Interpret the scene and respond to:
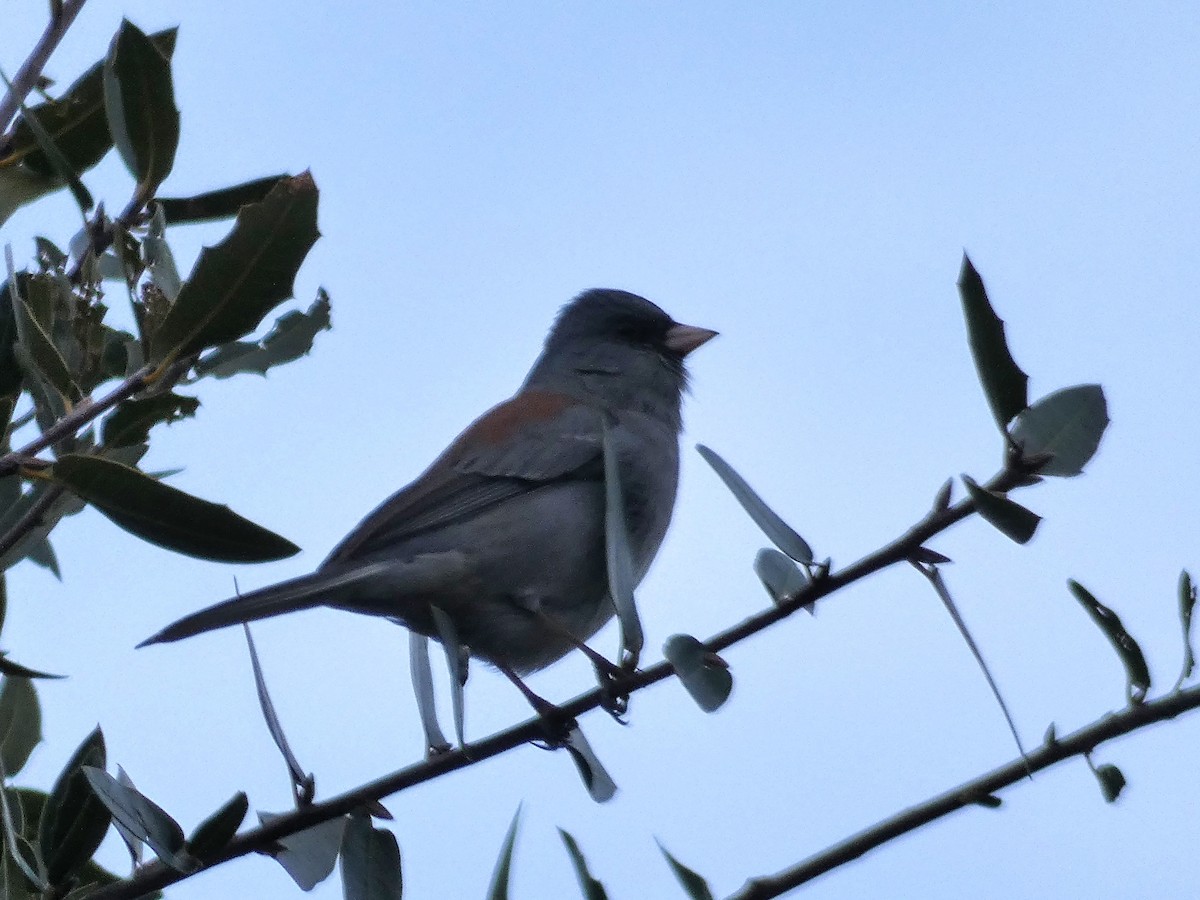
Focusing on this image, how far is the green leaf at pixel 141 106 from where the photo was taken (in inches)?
72.8

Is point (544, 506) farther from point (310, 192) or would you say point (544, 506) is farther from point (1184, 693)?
point (1184, 693)

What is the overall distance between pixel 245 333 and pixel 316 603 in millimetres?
1094

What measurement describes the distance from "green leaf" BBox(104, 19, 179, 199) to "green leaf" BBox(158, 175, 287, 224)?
0.73 feet

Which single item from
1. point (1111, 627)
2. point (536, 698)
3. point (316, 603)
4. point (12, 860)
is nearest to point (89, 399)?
point (12, 860)

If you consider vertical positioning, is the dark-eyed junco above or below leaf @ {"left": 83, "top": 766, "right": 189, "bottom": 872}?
above

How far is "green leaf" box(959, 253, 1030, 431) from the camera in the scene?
1367 millimetres

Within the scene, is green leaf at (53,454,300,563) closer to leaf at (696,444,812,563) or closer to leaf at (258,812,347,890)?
leaf at (258,812,347,890)

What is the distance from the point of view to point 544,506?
3314mm

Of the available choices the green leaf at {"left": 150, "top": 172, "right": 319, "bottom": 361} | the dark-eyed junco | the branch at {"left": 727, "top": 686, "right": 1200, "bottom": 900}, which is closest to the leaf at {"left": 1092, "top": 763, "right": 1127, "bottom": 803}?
the branch at {"left": 727, "top": 686, "right": 1200, "bottom": 900}

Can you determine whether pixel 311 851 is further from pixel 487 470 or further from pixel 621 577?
pixel 487 470

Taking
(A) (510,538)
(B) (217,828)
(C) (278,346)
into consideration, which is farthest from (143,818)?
(A) (510,538)

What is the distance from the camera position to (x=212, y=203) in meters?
2.21

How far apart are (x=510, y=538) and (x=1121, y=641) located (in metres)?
1.95

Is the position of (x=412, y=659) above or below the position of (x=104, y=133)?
below
